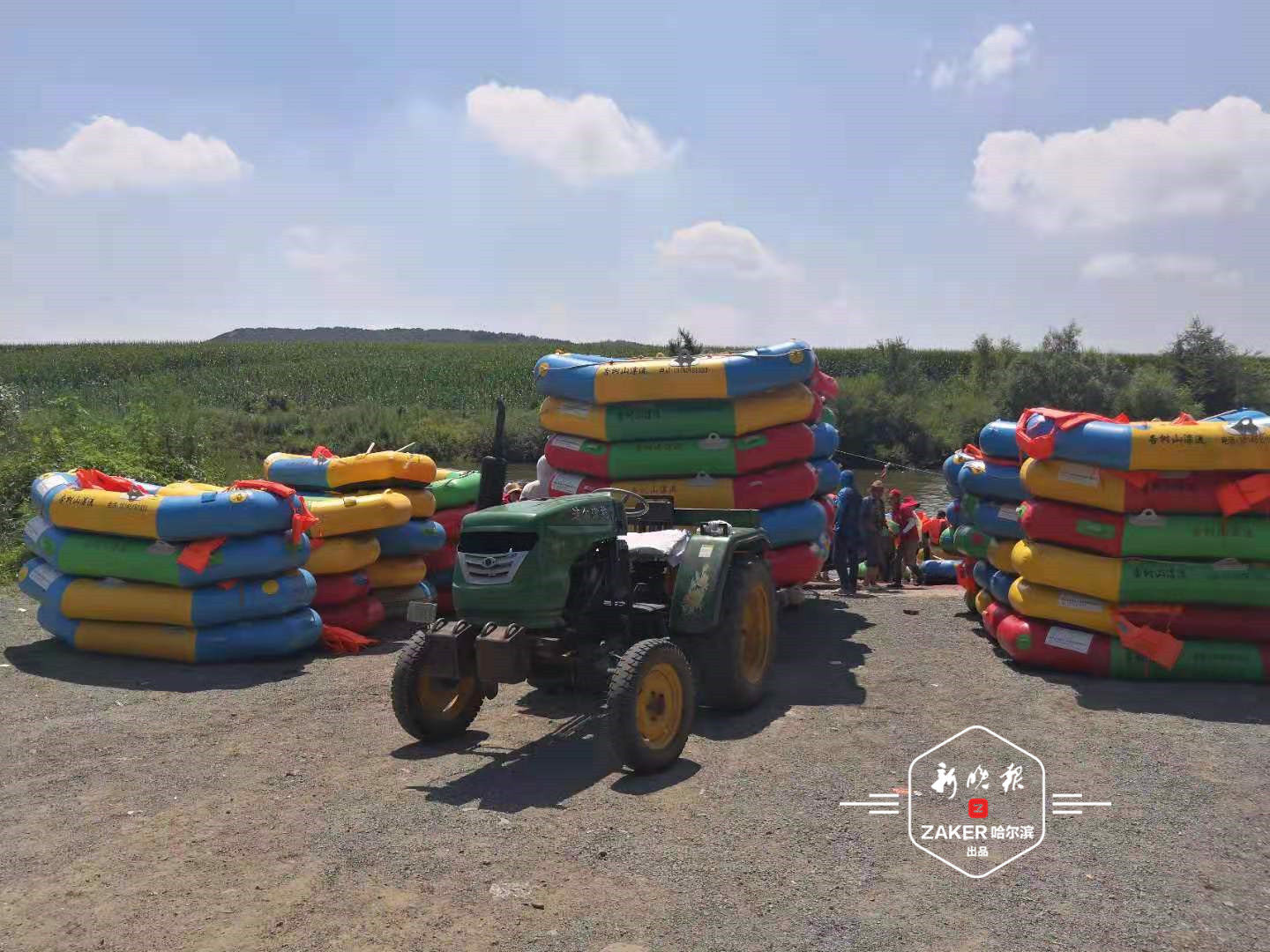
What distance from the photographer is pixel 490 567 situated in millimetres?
6105

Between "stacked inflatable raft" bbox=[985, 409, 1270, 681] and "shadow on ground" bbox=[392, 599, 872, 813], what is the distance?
1.68 metres

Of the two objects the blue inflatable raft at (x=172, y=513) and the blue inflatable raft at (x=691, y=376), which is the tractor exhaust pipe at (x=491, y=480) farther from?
the blue inflatable raft at (x=691, y=376)

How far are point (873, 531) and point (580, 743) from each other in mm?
7654

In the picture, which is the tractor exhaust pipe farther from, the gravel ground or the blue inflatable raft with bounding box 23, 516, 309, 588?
the blue inflatable raft with bounding box 23, 516, 309, 588

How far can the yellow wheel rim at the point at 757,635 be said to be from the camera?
304 inches

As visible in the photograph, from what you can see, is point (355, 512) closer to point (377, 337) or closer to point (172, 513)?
point (172, 513)

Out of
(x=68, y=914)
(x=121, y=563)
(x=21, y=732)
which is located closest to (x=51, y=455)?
(x=121, y=563)

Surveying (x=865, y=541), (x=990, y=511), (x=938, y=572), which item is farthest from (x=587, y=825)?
(x=938, y=572)

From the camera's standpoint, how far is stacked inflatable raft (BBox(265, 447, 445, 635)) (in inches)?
380

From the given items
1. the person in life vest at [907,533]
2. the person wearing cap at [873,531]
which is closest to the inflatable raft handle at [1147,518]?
the person wearing cap at [873,531]

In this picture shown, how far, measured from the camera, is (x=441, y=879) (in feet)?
14.8

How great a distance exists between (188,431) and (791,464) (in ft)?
38.5

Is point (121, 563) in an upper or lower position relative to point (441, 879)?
upper

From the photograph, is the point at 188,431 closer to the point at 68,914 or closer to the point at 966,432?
the point at 68,914
